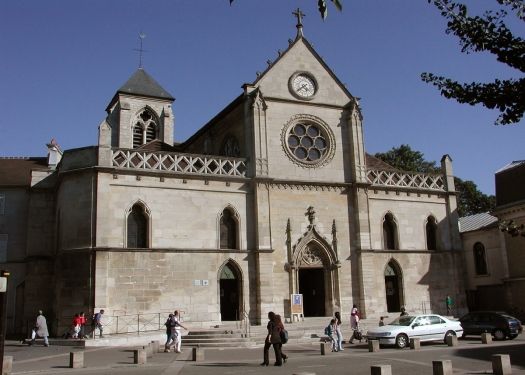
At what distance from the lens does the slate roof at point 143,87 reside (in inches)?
1926

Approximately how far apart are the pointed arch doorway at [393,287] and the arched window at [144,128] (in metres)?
25.8

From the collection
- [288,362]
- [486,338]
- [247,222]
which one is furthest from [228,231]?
[486,338]

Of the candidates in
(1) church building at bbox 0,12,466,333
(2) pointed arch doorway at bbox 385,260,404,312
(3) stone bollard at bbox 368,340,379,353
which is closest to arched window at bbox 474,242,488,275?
(1) church building at bbox 0,12,466,333

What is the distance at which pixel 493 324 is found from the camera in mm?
24203

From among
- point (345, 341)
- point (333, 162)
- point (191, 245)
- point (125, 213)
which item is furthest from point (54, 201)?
point (345, 341)

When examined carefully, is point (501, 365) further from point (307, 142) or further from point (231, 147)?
point (231, 147)

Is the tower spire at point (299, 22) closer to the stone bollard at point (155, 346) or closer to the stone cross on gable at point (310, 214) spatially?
the stone cross on gable at point (310, 214)

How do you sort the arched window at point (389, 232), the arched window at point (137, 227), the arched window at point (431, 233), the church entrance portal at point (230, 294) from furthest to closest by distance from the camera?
the arched window at point (431, 233), the arched window at point (389, 232), the church entrance portal at point (230, 294), the arched window at point (137, 227)

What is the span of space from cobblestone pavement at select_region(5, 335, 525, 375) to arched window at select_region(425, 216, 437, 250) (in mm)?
10786

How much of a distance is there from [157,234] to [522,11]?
814 inches

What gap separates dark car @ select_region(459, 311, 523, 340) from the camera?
23.6 meters

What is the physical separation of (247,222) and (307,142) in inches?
240

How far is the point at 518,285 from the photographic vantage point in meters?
33.1

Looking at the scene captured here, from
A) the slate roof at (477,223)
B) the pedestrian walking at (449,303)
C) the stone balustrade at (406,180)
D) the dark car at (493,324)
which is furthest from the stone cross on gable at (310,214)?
the slate roof at (477,223)
